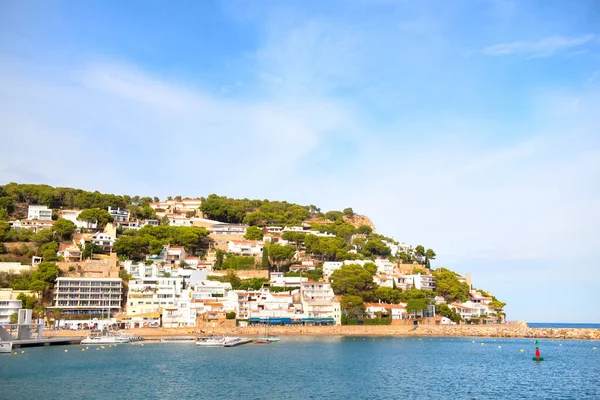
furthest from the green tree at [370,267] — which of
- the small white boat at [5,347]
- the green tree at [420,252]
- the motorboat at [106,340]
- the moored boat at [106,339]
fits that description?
the small white boat at [5,347]

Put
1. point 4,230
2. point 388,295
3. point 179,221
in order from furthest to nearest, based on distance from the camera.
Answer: point 179,221, point 388,295, point 4,230

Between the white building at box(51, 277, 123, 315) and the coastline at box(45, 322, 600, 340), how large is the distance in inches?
134

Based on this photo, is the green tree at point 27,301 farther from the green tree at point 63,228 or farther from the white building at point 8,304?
the green tree at point 63,228

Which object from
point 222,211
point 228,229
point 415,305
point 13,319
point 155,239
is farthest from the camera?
point 222,211

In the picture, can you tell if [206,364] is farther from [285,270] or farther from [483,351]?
[285,270]

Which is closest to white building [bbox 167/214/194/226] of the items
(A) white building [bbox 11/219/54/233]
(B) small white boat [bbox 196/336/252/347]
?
(A) white building [bbox 11/219/54/233]

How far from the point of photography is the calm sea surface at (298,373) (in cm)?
2720

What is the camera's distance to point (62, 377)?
31312 millimetres

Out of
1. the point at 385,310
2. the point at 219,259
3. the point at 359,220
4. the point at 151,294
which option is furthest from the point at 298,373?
the point at 359,220

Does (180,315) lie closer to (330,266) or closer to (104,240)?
(104,240)

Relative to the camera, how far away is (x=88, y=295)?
201 ft

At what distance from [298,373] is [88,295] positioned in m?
36.2

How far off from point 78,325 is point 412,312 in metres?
37.4

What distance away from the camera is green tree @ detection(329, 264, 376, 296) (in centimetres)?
6762
